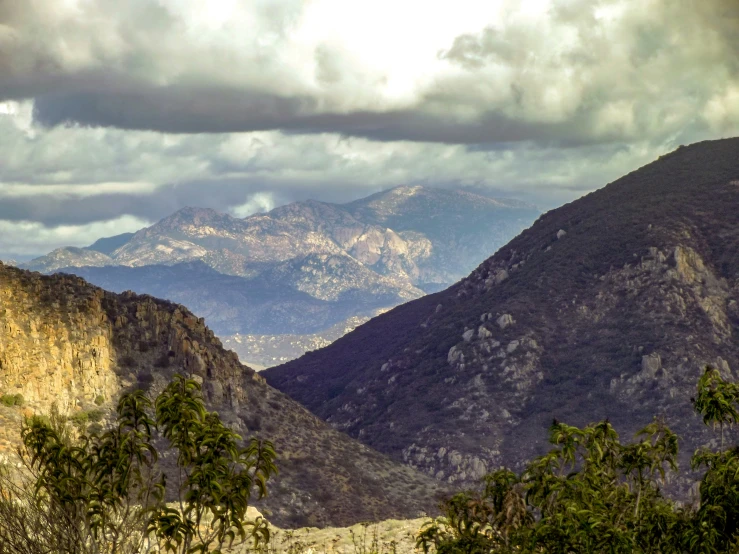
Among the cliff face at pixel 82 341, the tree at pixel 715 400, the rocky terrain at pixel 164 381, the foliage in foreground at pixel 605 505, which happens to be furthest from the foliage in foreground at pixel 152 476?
the cliff face at pixel 82 341

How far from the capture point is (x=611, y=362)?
150 metres

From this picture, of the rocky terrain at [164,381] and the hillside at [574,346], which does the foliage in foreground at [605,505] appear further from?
the hillside at [574,346]

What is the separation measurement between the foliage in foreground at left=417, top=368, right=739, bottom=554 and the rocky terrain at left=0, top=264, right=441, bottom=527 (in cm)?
6818

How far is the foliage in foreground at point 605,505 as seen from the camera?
18000mm

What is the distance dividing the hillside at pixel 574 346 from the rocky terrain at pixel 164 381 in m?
25.8

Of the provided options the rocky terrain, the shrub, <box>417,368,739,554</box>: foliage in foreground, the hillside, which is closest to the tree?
<box>417,368,739,554</box>: foliage in foreground

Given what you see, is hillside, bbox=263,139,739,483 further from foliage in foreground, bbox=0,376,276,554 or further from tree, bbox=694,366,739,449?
foliage in foreground, bbox=0,376,276,554

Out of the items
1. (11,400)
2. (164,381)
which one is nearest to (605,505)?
(11,400)

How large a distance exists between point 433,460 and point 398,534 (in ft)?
312

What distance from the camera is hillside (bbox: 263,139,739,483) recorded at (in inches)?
5522

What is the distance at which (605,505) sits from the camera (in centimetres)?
2017

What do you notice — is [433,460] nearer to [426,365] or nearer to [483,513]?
[426,365]

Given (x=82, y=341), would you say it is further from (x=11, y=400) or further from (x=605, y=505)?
(x=605, y=505)

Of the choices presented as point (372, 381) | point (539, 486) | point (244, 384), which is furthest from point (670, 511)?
point (372, 381)
